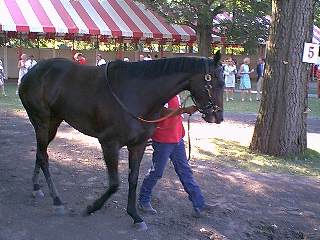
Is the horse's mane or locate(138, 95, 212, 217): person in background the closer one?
the horse's mane

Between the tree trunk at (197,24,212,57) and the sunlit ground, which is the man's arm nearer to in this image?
the sunlit ground

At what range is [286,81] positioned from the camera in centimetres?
878

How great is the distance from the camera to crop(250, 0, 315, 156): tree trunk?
870 cm

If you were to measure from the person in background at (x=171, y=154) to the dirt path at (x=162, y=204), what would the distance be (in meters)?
0.20

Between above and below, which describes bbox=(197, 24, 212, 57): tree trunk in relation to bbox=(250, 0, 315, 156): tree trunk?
above

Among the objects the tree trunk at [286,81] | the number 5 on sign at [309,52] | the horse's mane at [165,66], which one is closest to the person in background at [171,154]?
the horse's mane at [165,66]

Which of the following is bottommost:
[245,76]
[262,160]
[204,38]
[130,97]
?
[262,160]

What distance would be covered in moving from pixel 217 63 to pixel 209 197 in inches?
88.5

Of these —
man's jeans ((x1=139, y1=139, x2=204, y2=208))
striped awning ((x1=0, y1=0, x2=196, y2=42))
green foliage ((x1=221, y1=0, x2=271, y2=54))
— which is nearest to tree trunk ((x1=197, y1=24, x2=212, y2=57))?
green foliage ((x1=221, y1=0, x2=271, y2=54))

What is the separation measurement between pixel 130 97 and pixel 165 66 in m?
0.45

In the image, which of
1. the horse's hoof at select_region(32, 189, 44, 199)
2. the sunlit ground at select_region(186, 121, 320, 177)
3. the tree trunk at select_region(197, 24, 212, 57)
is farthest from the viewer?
the tree trunk at select_region(197, 24, 212, 57)

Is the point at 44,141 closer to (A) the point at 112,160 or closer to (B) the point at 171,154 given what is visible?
(A) the point at 112,160

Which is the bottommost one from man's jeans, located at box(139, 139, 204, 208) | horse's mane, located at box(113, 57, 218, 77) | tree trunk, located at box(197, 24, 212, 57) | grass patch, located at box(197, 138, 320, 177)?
grass patch, located at box(197, 138, 320, 177)

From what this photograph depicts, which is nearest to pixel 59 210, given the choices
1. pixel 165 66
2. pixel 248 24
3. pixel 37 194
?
pixel 37 194
